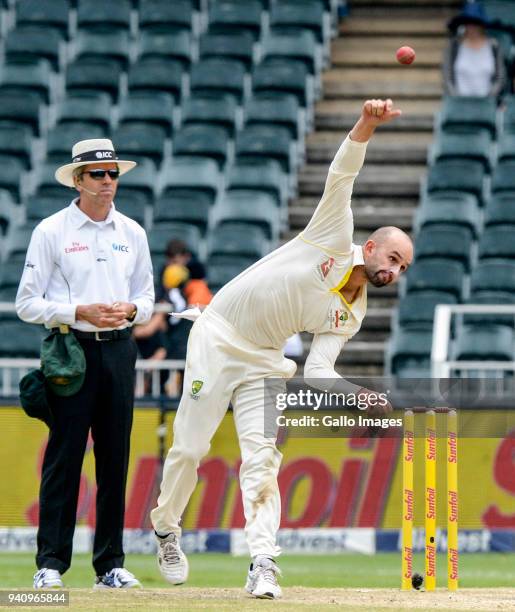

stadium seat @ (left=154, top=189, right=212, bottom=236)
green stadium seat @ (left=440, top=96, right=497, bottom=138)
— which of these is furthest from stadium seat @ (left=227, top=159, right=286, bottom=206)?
green stadium seat @ (left=440, top=96, right=497, bottom=138)

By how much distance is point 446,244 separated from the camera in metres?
16.5

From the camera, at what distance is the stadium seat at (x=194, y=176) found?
18000 mm

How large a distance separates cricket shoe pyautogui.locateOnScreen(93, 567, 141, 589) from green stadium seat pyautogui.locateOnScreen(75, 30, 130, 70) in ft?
40.0

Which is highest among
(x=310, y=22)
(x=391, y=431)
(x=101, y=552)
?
(x=310, y=22)

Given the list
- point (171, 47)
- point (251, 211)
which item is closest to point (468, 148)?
point (251, 211)

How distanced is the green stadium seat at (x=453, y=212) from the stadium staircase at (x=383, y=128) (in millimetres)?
794

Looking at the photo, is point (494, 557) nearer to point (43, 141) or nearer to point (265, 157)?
point (265, 157)

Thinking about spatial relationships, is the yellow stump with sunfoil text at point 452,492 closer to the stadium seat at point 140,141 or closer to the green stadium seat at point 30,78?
the stadium seat at point 140,141

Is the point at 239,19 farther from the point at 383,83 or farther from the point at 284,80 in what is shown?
the point at 383,83

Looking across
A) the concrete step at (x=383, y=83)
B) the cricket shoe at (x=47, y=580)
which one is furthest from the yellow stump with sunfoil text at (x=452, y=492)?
the concrete step at (x=383, y=83)

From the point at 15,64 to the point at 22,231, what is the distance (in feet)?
12.7

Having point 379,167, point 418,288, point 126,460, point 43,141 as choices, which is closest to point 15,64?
point 43,141

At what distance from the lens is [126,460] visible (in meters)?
9.03

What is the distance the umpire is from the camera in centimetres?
881
